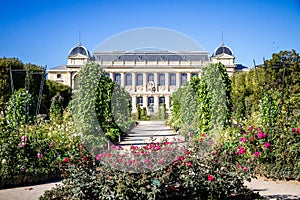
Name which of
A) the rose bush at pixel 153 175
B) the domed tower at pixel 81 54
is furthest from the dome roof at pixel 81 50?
the rose bush at pixel 153 175

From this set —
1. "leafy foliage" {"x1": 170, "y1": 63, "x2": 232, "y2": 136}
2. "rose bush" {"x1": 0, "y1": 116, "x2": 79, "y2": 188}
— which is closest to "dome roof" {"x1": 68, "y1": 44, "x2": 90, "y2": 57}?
"rose bush" {"x1": 0, "y1": 116, "x2": 79, "y2": 188}

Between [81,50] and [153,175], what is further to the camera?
[81,50]

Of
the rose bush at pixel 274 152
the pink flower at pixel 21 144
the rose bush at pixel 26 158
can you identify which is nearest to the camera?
the rose bush at pixel 26 158

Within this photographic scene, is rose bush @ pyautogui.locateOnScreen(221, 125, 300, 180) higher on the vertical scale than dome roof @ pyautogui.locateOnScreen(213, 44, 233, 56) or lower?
lower

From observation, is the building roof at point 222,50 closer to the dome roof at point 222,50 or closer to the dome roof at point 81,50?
the dome roof at point 222,50

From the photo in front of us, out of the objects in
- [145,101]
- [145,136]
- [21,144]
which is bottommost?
[145,136]

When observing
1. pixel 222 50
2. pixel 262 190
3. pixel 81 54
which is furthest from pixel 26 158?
pixel 222 50

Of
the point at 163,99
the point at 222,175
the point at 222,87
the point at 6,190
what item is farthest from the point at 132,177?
the point at 163,99

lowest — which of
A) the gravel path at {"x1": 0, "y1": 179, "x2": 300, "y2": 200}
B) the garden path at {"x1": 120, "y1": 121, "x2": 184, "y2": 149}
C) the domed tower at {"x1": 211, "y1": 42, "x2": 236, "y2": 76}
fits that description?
the gravel path at {"x1": 0, "y1": 179, "x2": 300, "y2": 200}

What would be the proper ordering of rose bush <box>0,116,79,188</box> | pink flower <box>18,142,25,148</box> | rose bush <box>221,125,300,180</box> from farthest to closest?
rose bush <box>221,125,300,180</box>, pink flower <box>18,142,25,148</box>, rose bush <box>0,116,79,188</box>

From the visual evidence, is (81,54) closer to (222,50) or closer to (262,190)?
(262,190)

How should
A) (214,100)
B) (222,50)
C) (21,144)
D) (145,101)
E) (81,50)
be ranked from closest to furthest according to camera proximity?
(21,144) < (214,100) < (81,50) < (222,50) < (145,101)

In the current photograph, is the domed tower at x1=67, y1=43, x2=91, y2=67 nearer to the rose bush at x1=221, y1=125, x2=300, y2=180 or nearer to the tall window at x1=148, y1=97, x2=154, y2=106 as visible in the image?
the rose bush at x1=221, y1=125, x2=300, y2=180

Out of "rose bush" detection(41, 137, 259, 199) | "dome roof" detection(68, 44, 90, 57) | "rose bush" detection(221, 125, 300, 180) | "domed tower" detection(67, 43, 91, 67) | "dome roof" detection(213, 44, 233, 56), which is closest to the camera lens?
"rose bush" detection(41, 137, 259, 199)
